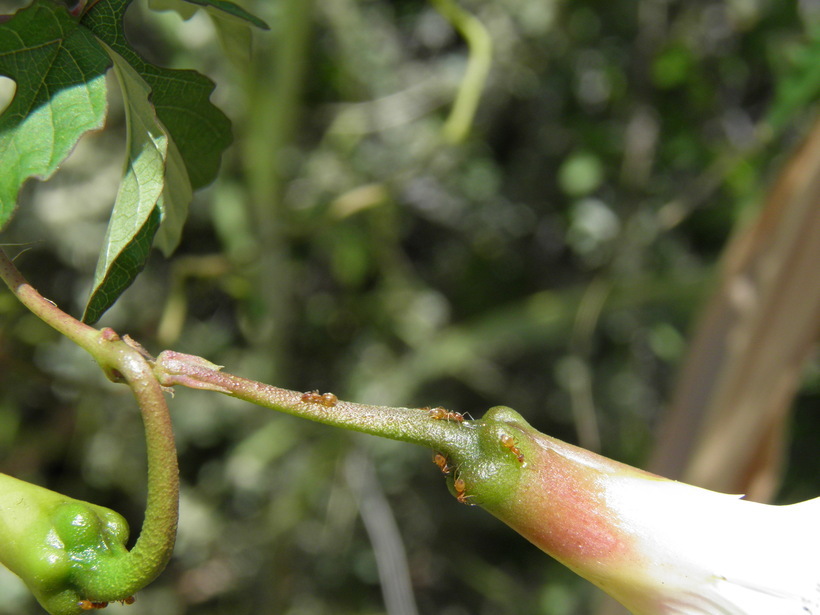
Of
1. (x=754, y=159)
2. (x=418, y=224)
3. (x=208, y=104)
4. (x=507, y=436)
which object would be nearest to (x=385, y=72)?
(x=418, y=224)

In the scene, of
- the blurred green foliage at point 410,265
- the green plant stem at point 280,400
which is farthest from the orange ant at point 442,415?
the blurred green foliage at point 410,265

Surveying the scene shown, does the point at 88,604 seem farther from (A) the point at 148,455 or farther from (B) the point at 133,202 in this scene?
(B) the point at 133,202

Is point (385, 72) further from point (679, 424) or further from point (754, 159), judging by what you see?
point (679, 424)

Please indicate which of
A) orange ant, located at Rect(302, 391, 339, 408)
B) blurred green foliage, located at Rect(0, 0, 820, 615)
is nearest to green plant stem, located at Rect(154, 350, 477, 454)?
orange ant, located at Rect(302, 391, 339, 408)

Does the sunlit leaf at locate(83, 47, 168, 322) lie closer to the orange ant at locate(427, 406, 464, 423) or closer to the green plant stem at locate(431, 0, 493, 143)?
the orange ant at locate(427, 406, 464, 423)

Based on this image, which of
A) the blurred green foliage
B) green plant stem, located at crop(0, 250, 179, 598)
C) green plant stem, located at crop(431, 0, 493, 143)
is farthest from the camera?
the blurred green foliage

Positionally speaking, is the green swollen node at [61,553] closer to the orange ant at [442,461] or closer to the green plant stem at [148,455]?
the green plant stem at [148,455]

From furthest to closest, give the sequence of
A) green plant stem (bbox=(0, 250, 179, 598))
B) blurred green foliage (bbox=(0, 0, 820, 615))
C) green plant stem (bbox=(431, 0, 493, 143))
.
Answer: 1. blurred green foliage (bbox=(0, 0, 820, 615))
2. green plant stem (bbox=(431, 0, 493, 143))
3. green plant stem (bbox=(0, 250, 179, 598))
